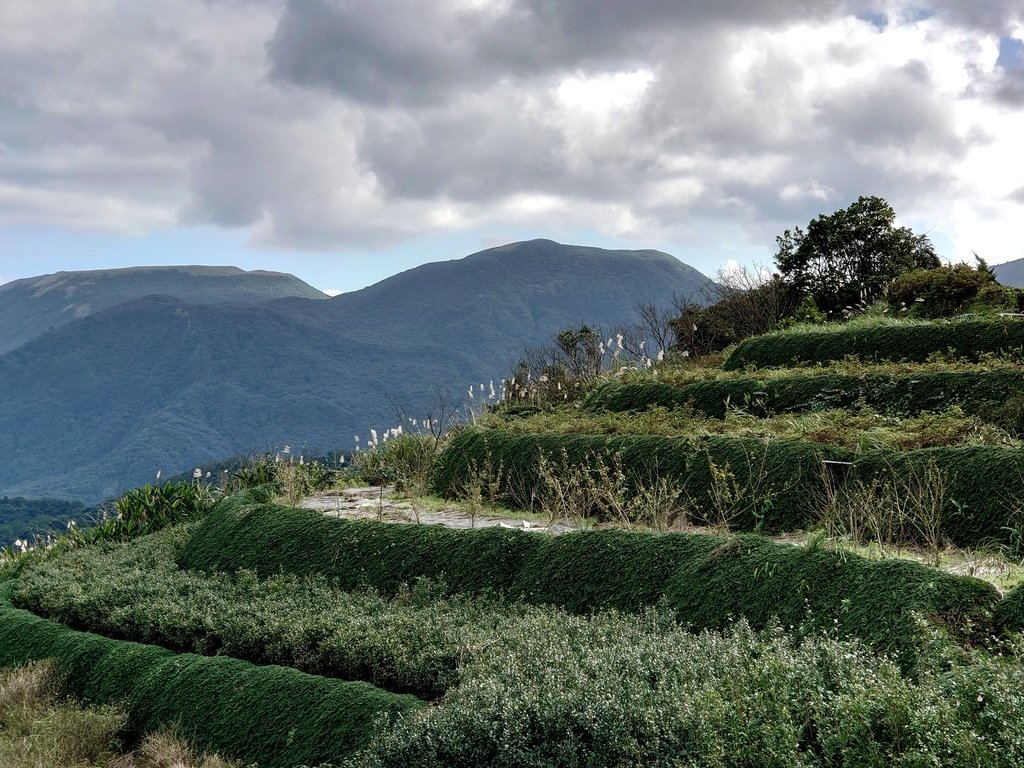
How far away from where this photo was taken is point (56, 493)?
575 ft

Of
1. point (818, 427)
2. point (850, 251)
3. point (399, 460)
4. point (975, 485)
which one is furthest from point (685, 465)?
point (850, 251)

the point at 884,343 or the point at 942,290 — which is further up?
the point at 942,290

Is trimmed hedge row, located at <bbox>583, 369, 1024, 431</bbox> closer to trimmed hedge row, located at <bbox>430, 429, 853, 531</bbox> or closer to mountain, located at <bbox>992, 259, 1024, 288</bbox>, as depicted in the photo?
trimmed hedge row, located at <bbox>430, 429, 853, 531</bbox>

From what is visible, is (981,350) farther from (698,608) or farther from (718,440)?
(698,608)

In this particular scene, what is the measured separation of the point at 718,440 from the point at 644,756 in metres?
6.25

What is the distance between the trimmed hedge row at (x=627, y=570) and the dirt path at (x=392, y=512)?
664mm

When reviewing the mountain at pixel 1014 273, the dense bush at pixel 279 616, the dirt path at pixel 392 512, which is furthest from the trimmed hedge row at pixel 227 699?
the mountain at pixel 1014 273

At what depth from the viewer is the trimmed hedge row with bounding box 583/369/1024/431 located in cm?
1148

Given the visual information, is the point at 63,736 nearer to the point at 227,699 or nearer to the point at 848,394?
the point at 227,699

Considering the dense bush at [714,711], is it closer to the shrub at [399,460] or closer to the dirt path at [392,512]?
the dirt path at [392,512]

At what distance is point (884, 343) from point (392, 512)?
8389 millimetres

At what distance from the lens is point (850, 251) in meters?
23.5

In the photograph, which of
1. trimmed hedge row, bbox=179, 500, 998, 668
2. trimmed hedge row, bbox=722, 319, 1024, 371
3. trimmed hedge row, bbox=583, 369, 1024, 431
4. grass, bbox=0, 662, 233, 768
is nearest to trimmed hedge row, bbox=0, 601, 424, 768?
grass, bbox=0, 662, 233, 768

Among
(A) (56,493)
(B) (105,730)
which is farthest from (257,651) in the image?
(A) (56,493)
